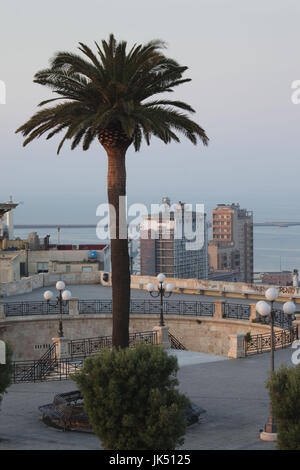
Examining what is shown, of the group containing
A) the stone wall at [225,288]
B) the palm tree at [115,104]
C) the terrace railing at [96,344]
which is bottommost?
the terrace railing at [96,344]

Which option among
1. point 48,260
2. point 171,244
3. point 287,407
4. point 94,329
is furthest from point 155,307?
point 171,244

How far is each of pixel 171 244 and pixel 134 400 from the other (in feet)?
521

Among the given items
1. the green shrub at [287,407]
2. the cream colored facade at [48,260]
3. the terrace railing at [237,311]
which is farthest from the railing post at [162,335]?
the cream colored facade at [48,260]

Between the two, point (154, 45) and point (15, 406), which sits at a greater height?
point (154, 45)

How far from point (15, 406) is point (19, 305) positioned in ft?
53.5

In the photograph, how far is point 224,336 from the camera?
35.7m

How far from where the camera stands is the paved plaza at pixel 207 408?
706 inches

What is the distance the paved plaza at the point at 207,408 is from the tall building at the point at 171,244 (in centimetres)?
13910

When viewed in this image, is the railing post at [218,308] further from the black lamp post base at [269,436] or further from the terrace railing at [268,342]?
the black lamp post base at [269,436]

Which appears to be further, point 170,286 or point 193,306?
point 193,306

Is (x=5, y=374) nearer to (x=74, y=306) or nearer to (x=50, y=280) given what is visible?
(x=74, y=306)

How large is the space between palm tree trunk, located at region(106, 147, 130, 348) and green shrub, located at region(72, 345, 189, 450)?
7484 millimetres

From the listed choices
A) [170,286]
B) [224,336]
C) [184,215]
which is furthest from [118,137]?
[184,215]
